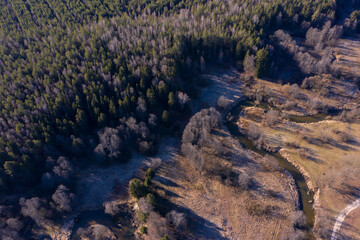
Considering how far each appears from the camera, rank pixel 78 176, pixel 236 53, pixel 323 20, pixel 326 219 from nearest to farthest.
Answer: pixel 326 219
pixel 78 176
pixel 236 53
pixel 323 20

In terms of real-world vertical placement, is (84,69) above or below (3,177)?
above

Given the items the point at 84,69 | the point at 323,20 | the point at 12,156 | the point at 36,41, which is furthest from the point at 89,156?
the point at 323,20

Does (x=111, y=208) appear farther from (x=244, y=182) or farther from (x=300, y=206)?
(x=300, y=206)

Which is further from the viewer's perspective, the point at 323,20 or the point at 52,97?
the point at 323,20

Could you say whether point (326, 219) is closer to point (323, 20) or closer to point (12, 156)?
point (12, 156)

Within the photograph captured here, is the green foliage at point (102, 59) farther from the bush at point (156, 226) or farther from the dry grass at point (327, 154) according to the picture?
the dry grass at point (327, 154)

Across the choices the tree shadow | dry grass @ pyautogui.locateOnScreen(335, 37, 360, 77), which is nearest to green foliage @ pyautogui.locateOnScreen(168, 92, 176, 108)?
the tree shadow

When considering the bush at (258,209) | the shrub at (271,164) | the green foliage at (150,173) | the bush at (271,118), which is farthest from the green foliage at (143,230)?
the bush at (271,118)
